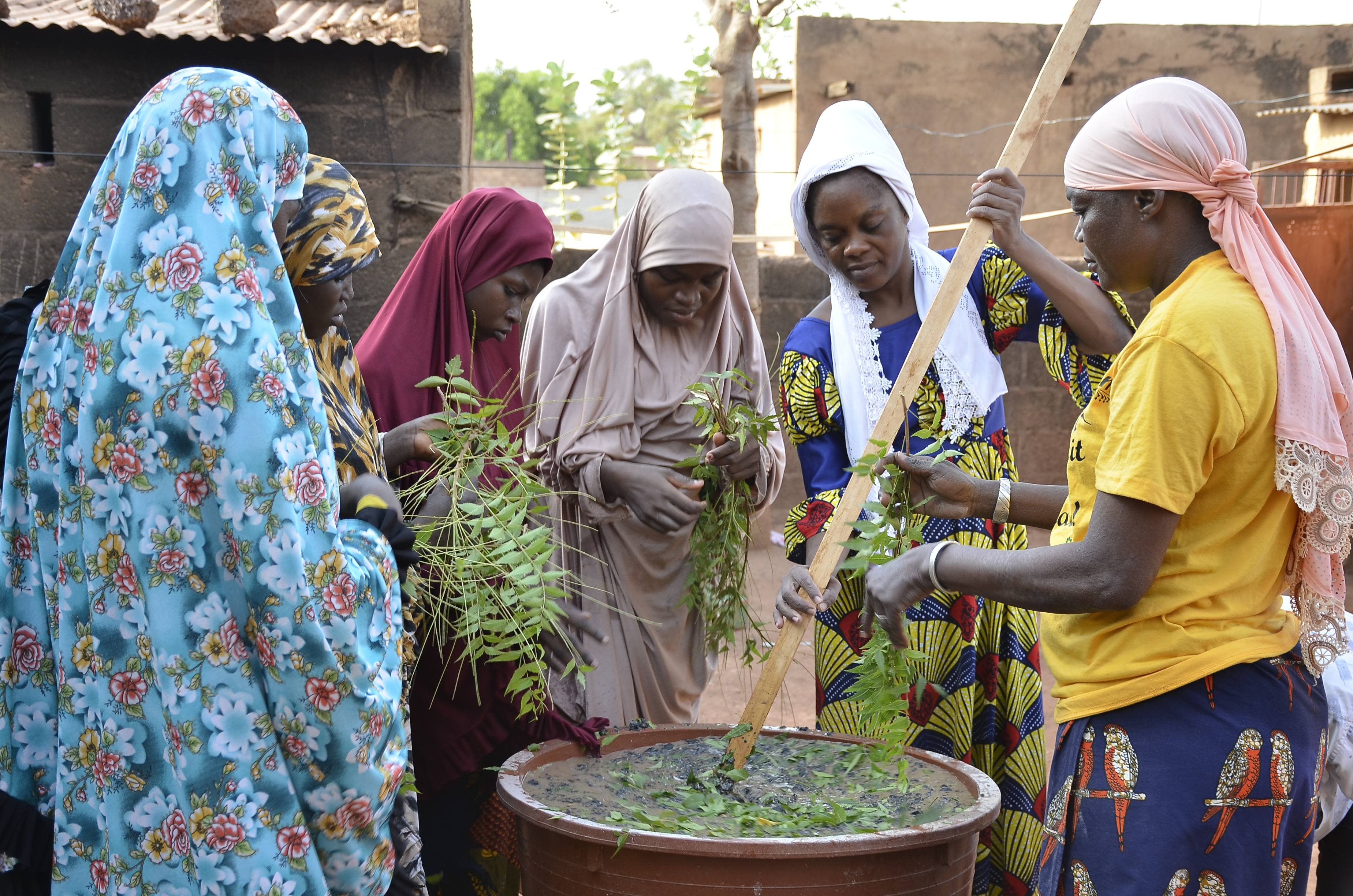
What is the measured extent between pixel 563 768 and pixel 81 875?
3.24 feet

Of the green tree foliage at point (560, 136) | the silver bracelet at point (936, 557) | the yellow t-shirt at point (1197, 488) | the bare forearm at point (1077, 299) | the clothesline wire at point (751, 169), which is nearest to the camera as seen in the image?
the yellow t-shirt at point (1197, 488)

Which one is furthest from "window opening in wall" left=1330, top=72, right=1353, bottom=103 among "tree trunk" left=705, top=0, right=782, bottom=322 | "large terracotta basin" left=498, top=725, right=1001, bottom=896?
"large terracotta basin" left=498, top=725, right=1001, bottom=896

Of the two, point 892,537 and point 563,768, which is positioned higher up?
point 892,537

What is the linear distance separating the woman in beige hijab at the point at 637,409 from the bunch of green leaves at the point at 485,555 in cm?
54

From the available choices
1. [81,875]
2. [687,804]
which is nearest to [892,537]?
[687,804]

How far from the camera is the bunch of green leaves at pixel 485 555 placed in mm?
2182

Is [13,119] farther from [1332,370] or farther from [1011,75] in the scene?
[1011,75]

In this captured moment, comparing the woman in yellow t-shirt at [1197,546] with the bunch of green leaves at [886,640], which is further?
the bunch of green leaves at [886,640]

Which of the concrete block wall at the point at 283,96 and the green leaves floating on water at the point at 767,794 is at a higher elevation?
the concrete block wall at the point at 283,96

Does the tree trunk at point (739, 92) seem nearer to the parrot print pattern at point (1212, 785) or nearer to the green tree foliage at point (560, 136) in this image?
the green tree foliage at point (560, 136)

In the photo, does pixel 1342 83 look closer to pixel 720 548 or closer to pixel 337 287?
pixel 720 548

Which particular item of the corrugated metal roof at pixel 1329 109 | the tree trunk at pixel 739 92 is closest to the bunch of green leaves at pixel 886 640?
the tree trunk at pixel 739 92

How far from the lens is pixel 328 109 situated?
7.10 m

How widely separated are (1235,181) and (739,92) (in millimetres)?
8396
